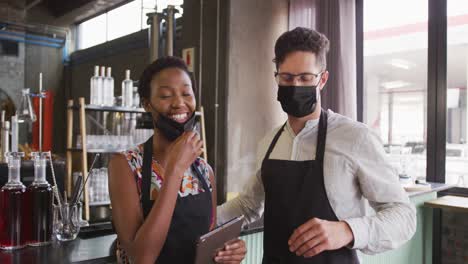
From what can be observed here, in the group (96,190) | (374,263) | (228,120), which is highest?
(228,120)

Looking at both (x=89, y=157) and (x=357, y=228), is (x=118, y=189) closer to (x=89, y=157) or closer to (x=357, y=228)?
(x=357, y=228)

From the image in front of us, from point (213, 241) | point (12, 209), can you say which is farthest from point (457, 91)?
point (12, 209)

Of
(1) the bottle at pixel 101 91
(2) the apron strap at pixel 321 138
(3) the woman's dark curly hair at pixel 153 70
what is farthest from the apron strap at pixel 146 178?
(1) the bottle at pixel 101 91

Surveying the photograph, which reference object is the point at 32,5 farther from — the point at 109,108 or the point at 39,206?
the point at 39,206

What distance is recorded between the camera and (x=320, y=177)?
1362 mm

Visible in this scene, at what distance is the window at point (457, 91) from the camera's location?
145 inches

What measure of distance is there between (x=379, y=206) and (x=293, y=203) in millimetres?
272

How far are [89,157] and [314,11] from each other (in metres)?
2.66

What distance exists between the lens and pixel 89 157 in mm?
4156

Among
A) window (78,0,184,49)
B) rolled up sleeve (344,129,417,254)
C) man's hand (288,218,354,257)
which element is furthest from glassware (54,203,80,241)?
window (78,0,184,49)

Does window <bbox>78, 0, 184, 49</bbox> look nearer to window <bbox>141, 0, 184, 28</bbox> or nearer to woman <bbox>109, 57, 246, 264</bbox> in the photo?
window <bbox>141, 0, 184, 28</bbox>

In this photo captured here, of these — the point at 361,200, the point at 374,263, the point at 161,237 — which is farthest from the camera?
the point at 374,263

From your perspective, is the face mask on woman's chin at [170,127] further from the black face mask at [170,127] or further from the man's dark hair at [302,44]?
the man's dark hair at [302,44]

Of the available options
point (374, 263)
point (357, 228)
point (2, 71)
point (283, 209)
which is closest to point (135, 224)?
point (283, 209)
